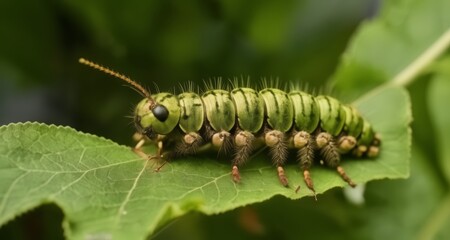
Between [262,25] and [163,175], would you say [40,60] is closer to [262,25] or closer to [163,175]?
[262,25]

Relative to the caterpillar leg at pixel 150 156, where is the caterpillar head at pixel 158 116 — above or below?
above

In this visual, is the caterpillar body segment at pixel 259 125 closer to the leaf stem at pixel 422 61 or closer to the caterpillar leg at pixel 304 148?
the caterpillar leg at pixel 304 148

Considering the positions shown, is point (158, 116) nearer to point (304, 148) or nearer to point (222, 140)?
point (222, 140)

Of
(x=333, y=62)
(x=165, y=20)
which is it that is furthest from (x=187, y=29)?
(x=333, y=62)

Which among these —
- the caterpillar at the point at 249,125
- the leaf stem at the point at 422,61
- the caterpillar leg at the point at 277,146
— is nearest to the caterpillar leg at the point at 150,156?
the caterpillar at the point at 249,125

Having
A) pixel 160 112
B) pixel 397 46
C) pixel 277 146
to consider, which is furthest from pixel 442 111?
pixel 160 112

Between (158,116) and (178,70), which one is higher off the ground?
(178,70)
